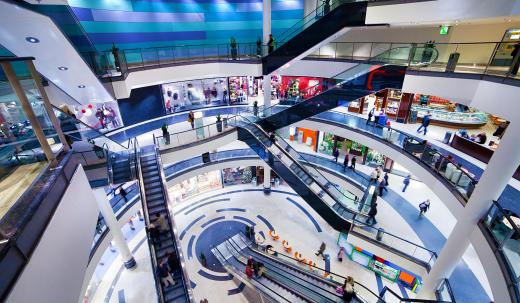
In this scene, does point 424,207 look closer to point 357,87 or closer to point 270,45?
point 357,87

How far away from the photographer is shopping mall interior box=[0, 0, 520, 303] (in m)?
4.21

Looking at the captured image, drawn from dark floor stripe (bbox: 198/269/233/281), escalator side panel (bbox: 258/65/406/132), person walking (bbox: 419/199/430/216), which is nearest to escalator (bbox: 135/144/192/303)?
dark floor stripe (bbox: 198/269/233/281)

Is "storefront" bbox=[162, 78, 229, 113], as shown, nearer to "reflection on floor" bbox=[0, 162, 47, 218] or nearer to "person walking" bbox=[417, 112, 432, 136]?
"person walking" bbox=[417, 112, 432, 136]

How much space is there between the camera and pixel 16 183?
3.66m

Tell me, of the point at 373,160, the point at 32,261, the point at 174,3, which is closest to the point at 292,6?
the point at 174,3

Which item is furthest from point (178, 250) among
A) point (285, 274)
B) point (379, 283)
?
point (379, 283)

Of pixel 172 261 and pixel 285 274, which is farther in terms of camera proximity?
pixel 285 274

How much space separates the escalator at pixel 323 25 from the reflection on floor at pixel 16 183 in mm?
10804

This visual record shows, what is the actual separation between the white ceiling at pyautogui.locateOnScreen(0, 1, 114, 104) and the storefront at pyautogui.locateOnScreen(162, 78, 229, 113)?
29.6ft

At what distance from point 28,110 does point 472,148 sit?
1512cm

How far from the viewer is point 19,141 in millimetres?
3795

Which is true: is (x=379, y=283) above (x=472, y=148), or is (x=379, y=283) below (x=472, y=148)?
below


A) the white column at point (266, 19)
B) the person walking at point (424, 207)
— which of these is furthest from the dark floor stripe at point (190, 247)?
the white column at point (266, 19)

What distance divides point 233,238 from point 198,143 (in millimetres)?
5545
